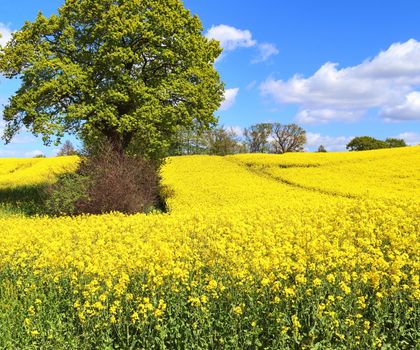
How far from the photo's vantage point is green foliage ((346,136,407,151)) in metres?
84.9

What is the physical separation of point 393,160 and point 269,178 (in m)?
10.3

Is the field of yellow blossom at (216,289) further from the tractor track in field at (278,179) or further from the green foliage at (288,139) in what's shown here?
the green foliage at (288,139)

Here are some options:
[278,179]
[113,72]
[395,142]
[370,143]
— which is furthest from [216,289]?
[395,142]

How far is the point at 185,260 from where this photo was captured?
8.92 metres

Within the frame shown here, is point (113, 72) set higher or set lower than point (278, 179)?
higher

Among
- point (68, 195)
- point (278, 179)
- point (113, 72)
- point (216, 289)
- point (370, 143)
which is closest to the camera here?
point (216, 289)

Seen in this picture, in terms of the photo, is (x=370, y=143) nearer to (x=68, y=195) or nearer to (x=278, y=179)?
(x=278, y=179)

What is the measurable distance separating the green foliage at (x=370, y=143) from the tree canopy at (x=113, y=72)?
207 feet

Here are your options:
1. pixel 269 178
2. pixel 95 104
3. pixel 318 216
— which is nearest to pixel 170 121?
pixel 95 104

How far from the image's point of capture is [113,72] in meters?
27.4

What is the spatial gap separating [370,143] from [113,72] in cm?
6874

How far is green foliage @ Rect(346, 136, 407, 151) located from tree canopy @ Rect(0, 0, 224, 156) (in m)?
63.0

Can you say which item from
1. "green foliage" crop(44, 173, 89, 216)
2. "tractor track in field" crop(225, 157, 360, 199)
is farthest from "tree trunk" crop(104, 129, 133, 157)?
"tractor track in field" crop(225, 157, 360, 199)

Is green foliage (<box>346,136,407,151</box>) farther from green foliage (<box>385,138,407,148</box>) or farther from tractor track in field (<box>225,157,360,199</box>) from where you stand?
tractor track in field (<box>225,157,360,199</box>)
